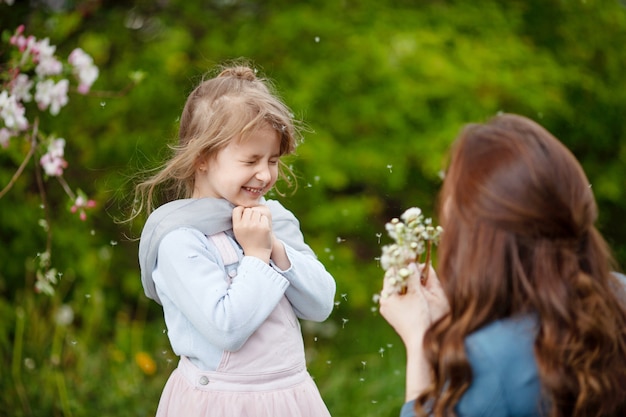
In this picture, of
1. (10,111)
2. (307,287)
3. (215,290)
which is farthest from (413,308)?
(10,111)

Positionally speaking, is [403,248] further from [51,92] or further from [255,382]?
[51,92]

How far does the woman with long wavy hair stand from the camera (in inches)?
70.1

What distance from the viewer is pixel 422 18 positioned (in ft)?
16.3

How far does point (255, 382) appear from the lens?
→ 2.22 m

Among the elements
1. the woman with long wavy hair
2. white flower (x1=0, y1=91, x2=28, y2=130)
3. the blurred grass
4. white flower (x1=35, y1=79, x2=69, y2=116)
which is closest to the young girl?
the woman with long wavy hair

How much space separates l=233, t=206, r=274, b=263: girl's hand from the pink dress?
6cm

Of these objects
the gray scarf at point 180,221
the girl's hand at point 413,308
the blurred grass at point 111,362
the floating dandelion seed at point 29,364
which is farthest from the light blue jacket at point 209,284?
the floating dandelion seed at point 29,364

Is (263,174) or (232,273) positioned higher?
(263,174)

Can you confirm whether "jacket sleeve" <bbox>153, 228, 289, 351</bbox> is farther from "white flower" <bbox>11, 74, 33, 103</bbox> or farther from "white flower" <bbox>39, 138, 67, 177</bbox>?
"white flower" <bbox>11, 74, 33, 103</bbox>

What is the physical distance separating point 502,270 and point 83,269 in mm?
3396

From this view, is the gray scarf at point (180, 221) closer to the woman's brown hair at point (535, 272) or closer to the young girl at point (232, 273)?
the young girl at point (232, 273)

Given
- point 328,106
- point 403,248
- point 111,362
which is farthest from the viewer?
point 328,106

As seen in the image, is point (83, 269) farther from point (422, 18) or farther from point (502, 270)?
point (502, 270)

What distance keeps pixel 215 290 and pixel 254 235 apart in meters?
0.19
